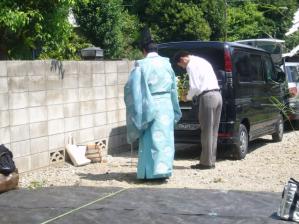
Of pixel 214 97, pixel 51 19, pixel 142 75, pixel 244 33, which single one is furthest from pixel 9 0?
pixel 244 33

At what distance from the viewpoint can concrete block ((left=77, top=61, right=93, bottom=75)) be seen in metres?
9.59

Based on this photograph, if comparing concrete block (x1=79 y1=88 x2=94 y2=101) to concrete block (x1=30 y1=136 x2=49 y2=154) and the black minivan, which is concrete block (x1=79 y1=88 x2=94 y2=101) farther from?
the black minivan

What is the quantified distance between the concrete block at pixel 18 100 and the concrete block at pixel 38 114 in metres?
0.18

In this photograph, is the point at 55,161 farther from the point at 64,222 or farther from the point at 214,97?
the point at 64,222

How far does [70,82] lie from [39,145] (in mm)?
1246

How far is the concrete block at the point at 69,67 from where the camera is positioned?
920cm

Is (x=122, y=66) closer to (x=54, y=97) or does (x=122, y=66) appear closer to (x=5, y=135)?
(x=54, y=97)

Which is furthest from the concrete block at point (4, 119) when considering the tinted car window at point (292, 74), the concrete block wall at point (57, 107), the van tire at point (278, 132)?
the tinted car window at point (292, 74)

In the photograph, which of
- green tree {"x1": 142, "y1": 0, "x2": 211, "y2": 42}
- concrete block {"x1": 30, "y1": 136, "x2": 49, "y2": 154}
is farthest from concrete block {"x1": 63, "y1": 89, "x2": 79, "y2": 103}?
green tree {"x1": 142, "y1": 0, "x2": 211, "y2": 42}

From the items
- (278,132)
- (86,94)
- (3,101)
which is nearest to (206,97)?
(86,94)

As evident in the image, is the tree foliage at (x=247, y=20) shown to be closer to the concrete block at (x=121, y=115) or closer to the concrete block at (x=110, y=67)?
the concrete block at (x=121, y=115)

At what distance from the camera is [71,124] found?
368 inches

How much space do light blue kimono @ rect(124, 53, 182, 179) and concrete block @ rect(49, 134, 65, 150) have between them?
5.16 ft

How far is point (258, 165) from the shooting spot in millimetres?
9344
